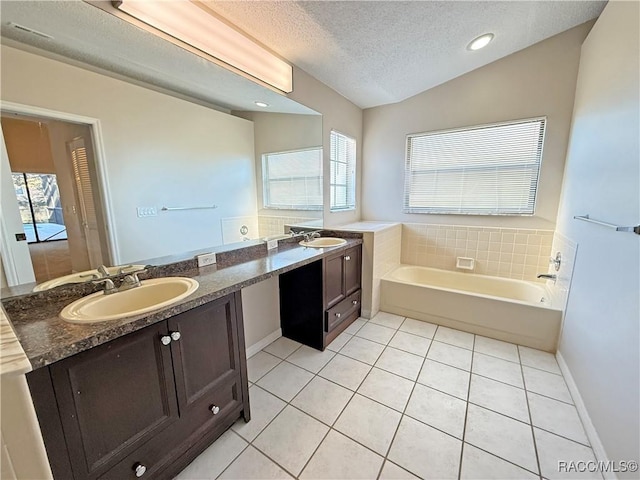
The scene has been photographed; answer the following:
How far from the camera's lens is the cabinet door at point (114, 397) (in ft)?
2.81

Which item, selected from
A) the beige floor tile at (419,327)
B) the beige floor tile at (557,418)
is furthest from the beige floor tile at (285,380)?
the beige floor tile at (557,418)

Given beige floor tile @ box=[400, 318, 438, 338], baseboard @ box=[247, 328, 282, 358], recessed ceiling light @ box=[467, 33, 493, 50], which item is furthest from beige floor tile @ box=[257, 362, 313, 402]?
recessed ceiling light @ box=[467, 33, 493, 50]

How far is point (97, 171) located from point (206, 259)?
28.3 inches

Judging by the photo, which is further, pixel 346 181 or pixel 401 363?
pixel 346 181

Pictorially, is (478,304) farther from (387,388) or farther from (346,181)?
(346,181)

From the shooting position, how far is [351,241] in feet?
8.38

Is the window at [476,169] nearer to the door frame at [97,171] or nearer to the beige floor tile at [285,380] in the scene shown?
the beige floor tile at [285,380]

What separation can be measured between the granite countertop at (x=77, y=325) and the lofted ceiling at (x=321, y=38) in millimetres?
1038

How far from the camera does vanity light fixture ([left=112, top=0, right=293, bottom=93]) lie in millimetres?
1320

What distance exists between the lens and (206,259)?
1690 mm

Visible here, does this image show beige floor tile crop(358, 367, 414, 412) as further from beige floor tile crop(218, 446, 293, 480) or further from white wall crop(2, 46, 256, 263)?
white wall crop(2, 46, 256, 263)

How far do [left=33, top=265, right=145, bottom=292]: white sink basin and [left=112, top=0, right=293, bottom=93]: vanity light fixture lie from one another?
1.25 meters

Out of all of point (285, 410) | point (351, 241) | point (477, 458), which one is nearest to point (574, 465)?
point (477, 458)

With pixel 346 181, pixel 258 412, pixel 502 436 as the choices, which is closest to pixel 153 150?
pixel 258 412
